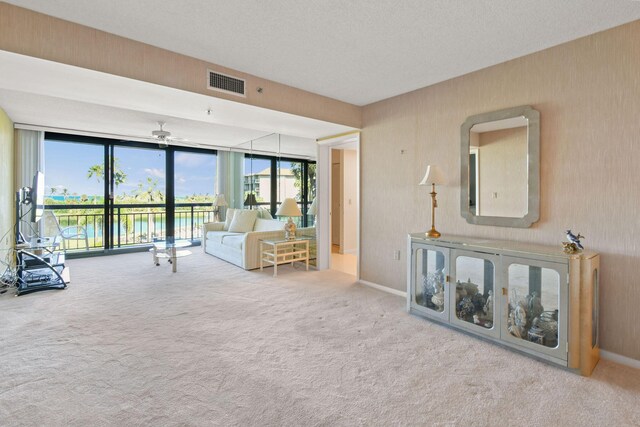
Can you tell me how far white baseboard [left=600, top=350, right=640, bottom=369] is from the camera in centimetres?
220

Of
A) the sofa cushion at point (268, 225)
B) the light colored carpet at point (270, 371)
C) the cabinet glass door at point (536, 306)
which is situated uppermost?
the sofa cushion at point (268, 225)

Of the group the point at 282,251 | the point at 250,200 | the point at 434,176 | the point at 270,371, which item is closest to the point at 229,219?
the point at 250,200

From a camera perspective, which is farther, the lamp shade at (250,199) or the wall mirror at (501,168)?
the lamp shade at (250,199)

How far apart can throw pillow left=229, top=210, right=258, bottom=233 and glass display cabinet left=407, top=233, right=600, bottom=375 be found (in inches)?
146

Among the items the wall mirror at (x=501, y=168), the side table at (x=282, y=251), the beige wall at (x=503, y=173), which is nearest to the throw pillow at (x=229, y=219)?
the side table at (x=282, y=251)

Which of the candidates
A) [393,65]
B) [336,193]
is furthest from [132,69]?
[336,193]

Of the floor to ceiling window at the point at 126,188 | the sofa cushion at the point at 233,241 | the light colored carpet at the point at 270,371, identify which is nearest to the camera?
the light colored carpet at the point at 270,371

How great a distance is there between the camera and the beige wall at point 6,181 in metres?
4.34

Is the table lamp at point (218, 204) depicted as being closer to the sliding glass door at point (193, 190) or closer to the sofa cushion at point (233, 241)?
the sliding glass door at point (193, 190)

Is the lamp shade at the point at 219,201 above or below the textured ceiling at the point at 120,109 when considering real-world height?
below

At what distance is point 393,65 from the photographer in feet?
9.53

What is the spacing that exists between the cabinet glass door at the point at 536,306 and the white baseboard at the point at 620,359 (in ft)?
1.60

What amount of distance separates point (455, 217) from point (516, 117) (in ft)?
3.49

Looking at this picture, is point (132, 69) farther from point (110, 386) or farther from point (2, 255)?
point (2, 255)
